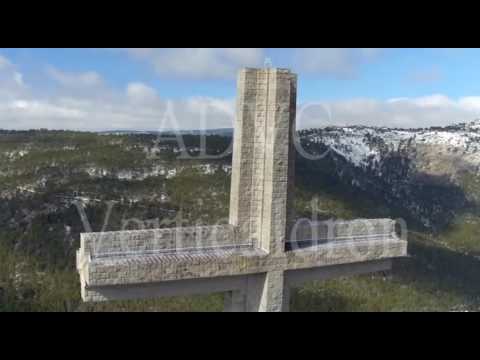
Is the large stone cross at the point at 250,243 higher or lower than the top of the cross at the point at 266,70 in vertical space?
lower

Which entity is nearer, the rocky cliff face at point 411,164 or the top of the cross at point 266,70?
the top of the cross at point 266,70

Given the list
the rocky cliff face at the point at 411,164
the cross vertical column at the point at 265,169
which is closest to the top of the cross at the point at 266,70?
the cross vertical column at the point at 265,169

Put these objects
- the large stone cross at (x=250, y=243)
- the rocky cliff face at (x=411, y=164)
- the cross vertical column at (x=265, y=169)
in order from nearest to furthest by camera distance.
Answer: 1. the large stone cross at (x=250, y=243)
2. the cross vertical column at (x=265, y=169)
3. the rocky cliff face at (x=411, y=164)

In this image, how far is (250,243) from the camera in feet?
26.0

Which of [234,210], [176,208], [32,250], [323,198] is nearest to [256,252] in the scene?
[234,210]

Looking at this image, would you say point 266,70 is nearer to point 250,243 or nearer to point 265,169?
point 265,169

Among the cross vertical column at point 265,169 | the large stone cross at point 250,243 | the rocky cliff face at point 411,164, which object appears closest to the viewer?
the large stone cross at point 250,243

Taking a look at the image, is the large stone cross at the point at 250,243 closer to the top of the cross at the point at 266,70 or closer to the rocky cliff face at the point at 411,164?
the top of the cross at the point at 266,70

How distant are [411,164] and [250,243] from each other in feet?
272

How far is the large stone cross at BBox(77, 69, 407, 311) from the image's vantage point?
7.08 m

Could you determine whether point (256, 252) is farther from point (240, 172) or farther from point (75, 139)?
point (75, 139)

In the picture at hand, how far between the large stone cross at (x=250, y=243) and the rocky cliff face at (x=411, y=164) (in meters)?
57.7

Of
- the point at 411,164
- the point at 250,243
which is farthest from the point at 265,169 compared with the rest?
the point at 411,164

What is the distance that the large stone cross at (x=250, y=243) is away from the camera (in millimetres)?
7082
